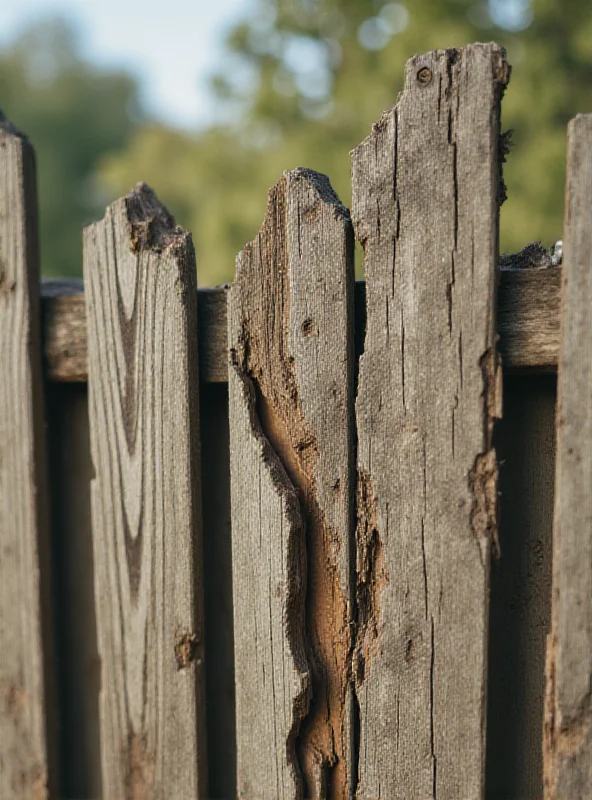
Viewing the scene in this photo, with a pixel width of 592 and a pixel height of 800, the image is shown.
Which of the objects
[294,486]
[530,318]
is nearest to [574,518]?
[530,318]

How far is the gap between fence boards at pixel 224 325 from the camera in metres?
1.37

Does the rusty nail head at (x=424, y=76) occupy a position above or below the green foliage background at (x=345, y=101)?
below

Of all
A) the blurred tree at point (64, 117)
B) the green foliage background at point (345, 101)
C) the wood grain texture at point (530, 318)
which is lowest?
the wood grain texture at point (530, 318)

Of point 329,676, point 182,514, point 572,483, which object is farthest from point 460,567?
point 182,514

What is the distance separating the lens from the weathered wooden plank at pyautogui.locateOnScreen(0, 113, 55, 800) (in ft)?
5.72

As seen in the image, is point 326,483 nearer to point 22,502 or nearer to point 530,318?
point 530,318

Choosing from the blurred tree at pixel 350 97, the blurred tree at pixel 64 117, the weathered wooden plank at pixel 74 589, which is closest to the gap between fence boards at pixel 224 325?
the weathered wooden plank at pixel 74 589

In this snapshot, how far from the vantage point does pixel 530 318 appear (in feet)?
4.50

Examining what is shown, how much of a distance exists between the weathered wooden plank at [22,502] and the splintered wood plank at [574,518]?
1.16m

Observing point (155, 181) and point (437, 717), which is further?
point (155, 181)

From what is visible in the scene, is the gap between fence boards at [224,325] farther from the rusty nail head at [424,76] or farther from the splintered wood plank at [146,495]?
the rusty nail head at [424,76]

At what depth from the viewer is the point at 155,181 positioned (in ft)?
53.9

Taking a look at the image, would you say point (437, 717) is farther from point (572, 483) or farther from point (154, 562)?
point (154, 562)

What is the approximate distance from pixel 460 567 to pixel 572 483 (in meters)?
0.26
